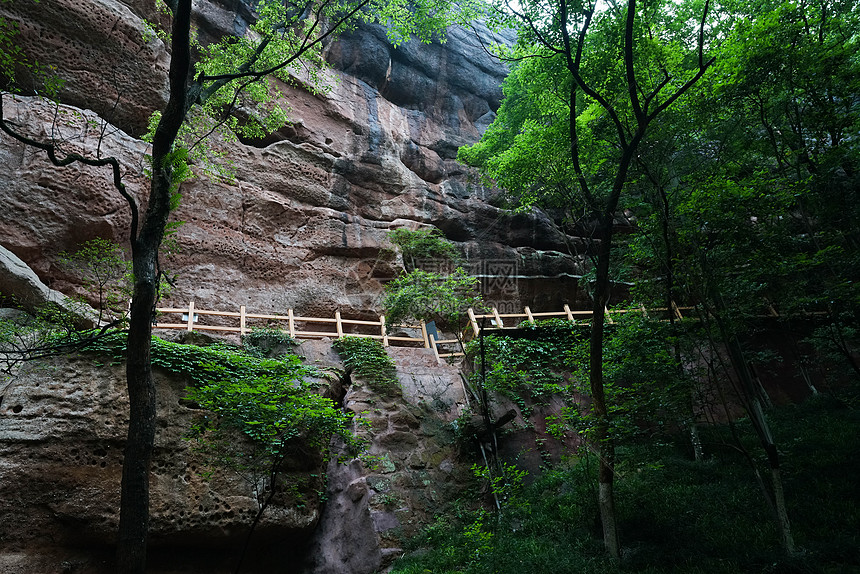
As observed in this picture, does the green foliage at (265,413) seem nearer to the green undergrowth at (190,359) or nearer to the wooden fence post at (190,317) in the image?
the green undergrowth at (190,359)

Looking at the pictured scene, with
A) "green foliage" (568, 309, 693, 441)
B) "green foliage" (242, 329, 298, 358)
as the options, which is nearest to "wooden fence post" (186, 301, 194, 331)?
"green foliage" (242, 329, 298, 358)

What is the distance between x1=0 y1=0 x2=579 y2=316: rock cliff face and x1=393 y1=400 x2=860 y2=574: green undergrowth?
27.6 ft

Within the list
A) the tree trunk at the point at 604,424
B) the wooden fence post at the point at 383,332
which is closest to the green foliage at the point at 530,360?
the wooden fence post at the point at 383,332

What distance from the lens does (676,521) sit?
738 centimetres

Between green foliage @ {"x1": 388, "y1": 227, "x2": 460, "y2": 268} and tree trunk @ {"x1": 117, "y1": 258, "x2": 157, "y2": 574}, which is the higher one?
green foliage @ {"x1": 388, "y1": 227, "x2": 460, "y2": 268}

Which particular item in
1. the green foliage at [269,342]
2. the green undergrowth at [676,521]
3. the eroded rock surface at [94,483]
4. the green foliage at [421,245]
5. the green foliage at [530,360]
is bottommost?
the green undergrowth at [676,521]

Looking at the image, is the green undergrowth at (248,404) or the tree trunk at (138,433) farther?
the green undergrowth at (248,404)

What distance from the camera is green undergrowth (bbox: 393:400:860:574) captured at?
6273mm

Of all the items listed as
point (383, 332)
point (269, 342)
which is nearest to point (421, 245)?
point (383, 332)

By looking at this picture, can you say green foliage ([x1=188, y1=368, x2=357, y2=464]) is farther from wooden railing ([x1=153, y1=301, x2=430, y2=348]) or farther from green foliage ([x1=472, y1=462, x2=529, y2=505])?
wooden railing ([x1=153, y1=301, x2=430, y2=348])

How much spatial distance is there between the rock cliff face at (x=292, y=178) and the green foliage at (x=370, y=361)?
3.20 metres

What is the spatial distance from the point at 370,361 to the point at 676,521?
22.4ft

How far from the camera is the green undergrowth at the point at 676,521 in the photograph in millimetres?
6273

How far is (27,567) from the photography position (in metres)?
5.94
